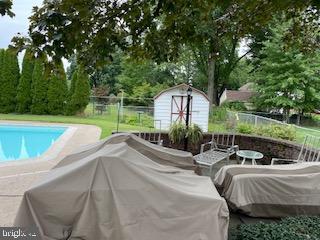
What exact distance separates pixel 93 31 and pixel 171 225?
6.28ft

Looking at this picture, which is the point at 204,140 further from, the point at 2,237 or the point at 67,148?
the point at 2,237

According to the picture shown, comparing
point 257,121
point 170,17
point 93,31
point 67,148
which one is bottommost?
point 67,148

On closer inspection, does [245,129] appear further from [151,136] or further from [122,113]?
[122,113]

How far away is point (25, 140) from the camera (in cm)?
1279

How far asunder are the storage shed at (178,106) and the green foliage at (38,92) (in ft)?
20.6

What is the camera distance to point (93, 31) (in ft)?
10.0

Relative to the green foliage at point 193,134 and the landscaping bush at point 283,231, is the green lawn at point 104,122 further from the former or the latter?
the landscaping bush at point 283,231

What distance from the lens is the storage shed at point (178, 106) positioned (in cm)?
1523

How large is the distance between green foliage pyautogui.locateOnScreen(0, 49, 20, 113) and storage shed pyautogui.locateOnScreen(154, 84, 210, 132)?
7.74 metres

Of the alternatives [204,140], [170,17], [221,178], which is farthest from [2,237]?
[204,140]

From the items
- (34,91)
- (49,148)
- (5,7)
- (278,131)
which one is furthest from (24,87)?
(5,7)

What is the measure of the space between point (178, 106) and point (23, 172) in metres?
9.46

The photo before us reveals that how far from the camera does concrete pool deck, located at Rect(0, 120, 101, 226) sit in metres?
4.84

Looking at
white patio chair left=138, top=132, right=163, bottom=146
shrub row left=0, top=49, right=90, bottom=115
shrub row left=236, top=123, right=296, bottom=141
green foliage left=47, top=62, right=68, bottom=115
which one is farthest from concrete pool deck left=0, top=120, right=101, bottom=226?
green foliage left=47, top=62, right=68, bottom=115
